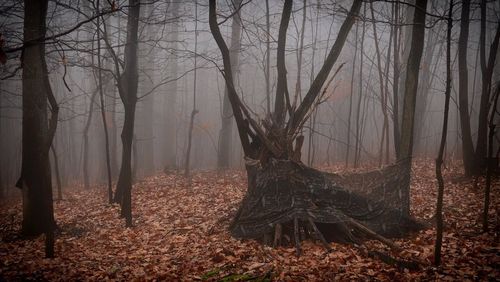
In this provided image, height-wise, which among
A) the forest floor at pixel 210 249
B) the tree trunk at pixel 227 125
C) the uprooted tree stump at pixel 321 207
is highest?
the tree trunk at pixel 227 125

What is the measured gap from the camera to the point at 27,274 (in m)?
5.21

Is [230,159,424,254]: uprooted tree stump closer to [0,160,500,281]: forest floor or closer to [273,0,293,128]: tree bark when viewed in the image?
[0,160,500,281]: forest floor

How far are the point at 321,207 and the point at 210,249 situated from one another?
86.3 inches

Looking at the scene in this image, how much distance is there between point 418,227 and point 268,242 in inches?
111

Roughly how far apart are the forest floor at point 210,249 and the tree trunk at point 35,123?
64 cm

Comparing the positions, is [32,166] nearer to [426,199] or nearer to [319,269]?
[319,269]

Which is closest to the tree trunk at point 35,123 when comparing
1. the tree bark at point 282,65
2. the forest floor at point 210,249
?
the forest floor at point 210,249

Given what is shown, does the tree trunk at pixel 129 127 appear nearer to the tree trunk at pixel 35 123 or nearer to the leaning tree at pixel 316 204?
the tree trunk at pixel 35 123

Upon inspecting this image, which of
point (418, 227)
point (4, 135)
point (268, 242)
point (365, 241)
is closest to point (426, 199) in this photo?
point (418, 227)

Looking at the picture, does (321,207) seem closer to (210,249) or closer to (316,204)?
(316,204)

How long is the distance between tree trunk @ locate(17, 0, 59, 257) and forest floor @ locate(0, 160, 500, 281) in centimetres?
64

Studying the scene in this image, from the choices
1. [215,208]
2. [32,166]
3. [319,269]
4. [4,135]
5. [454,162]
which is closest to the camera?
[319,269]

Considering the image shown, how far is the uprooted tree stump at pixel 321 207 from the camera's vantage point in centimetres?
593

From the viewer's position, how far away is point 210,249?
19.7 ft
